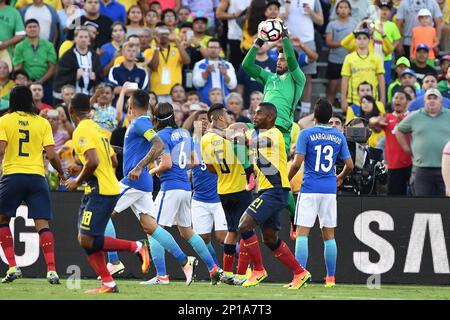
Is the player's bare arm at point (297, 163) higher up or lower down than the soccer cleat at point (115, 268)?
higher up

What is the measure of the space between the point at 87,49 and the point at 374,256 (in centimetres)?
703

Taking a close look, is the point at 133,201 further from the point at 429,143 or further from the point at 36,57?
the point at 36,57

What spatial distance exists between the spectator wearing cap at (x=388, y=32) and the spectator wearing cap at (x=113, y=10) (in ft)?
16.0

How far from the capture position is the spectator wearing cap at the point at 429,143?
18609 mm

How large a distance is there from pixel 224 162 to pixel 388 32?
8815mm

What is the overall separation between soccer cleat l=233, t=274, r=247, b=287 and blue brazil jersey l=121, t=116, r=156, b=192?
63.0 inches

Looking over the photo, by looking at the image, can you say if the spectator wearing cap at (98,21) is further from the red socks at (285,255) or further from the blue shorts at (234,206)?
the red socks at (285,255)

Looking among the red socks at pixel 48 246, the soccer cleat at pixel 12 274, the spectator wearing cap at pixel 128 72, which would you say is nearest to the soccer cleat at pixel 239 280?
the red socks at pixel 48 246

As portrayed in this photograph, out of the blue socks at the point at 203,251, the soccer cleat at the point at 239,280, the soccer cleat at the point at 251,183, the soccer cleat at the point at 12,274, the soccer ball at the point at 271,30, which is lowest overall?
the soccer cleat at the point at 239,280

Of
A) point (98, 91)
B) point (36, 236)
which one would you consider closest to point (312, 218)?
point (36, 236)

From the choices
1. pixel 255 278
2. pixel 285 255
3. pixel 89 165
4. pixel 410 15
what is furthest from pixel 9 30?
pixel 89 165

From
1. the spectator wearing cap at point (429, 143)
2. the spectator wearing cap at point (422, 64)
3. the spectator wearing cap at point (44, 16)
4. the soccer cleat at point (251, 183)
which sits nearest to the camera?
the soccer cleat at point (251, 183)

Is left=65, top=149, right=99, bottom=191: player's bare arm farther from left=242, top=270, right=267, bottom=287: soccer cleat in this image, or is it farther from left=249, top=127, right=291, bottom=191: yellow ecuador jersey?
left=242, top=270, right=267, bottom=287: soccer cleat

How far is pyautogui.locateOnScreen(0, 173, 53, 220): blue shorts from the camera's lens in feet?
47.9
